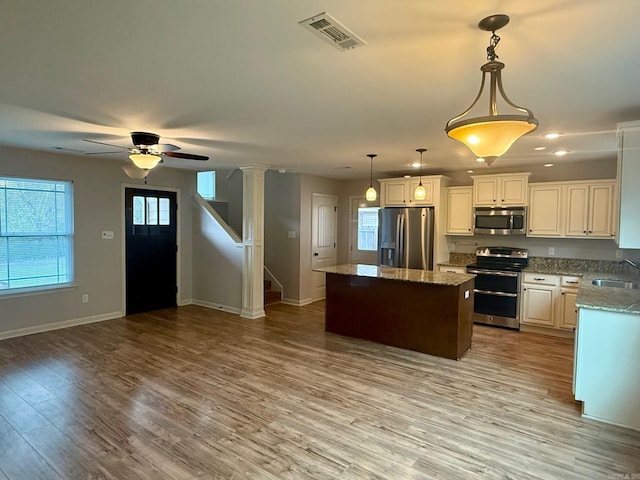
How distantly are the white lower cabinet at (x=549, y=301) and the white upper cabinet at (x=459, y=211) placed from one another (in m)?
1.19

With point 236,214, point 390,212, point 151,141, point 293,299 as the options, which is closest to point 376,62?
point 151,141

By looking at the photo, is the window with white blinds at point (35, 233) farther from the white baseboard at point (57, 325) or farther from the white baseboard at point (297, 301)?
the white baseboard at point (297, 301)

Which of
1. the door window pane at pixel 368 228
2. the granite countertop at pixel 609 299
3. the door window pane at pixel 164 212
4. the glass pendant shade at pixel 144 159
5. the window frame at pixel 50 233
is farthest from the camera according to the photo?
the door window pane at pixel 368 228

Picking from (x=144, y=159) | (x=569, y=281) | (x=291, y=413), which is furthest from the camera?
(x=569, y=281)

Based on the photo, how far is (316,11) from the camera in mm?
1576

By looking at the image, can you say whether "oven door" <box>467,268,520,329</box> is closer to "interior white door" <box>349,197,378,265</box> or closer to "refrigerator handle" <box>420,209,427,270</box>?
"refrigerator handle" <box>420,209,427,270</box>

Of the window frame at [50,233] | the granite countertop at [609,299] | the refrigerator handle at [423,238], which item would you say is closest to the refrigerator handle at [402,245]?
the refrigerator handle at [423,238]

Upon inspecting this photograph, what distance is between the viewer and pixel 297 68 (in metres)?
2.15

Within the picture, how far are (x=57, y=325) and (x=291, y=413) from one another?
414 centimetres

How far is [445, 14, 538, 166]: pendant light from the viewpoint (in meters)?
1.66

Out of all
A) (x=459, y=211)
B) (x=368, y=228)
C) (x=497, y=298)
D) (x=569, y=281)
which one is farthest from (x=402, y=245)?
(x=569, y=281)

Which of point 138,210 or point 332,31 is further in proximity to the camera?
point 138,210

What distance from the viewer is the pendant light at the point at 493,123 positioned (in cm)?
166

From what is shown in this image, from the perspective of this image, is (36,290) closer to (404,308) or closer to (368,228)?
(404,308)
